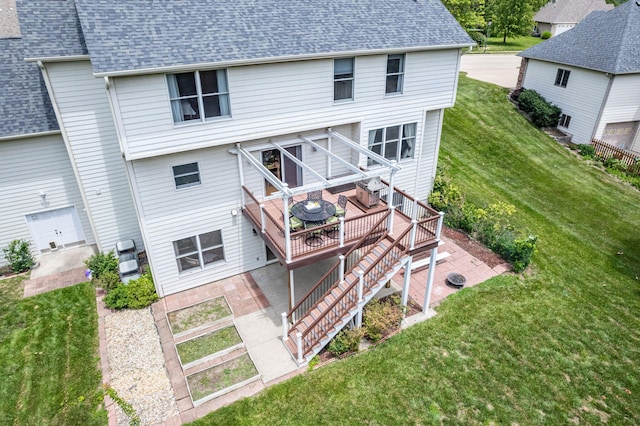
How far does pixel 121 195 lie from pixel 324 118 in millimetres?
8295

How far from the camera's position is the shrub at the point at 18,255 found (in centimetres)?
1541

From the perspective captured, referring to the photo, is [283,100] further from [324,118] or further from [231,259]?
[231,259]

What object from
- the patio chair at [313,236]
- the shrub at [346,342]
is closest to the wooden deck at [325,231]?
the patio chair at [313,236]

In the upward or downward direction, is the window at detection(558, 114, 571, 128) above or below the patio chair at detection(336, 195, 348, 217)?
below

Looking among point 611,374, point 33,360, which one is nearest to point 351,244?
point 611,374

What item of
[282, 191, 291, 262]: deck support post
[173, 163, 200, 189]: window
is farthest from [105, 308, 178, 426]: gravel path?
[282, 191, 291, 262]: deck support post

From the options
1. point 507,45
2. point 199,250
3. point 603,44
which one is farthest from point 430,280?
point 507,45

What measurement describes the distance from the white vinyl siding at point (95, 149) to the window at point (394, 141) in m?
9.57

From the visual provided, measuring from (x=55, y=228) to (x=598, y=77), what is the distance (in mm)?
30387

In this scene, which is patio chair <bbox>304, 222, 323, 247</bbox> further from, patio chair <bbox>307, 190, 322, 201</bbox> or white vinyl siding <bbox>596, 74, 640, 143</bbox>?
white vinyl siding <bbox>596, 74, 640, 143</bbox>

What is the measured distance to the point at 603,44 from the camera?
2509 cm

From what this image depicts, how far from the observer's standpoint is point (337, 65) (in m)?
13.6

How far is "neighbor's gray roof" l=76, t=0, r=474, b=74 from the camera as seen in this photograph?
Answer: 1074cm

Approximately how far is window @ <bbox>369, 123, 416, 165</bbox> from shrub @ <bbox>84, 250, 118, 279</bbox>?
10.7 metres
